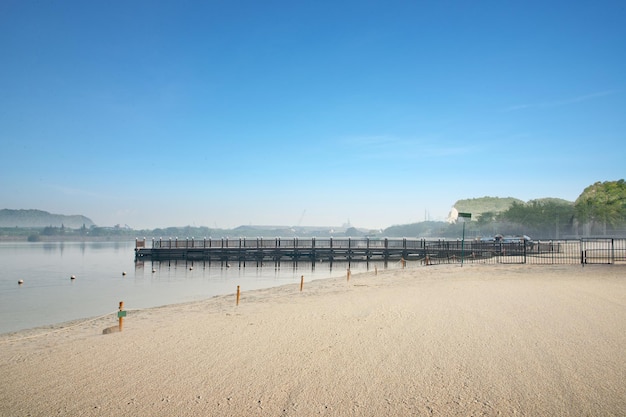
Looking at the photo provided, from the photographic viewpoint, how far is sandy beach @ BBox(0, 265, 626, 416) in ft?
22.7

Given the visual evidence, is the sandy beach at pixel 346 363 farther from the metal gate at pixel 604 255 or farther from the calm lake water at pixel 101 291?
the metal gate at pixel 604 255

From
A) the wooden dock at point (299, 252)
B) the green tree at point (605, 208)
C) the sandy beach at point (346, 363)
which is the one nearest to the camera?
the sandy beach at point (346, 363)

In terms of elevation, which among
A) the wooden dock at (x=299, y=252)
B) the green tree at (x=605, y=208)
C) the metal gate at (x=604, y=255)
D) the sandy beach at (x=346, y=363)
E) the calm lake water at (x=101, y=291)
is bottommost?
the calm lake water at (x=101, y=291)

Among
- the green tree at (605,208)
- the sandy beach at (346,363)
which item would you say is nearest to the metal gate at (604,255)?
the sandy beach at (346,363)

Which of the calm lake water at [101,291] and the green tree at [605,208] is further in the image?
the green tree at [605,208]

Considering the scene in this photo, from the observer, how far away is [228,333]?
1243cm

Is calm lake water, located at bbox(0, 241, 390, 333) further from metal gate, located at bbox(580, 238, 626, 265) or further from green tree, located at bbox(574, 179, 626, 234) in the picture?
green tree, located at bbox(574, 179, 626, 234)

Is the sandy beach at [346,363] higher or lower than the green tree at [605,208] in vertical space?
lower

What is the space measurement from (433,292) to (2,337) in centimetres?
1861

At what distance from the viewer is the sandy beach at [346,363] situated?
691cm

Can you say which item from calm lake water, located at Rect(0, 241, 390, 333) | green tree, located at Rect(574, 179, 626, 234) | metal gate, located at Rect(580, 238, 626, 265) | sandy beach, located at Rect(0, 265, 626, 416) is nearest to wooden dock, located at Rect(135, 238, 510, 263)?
calm lake water, located at Rect(0, 241, 390, 333)

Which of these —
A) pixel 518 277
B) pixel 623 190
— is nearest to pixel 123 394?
pixel 518 277

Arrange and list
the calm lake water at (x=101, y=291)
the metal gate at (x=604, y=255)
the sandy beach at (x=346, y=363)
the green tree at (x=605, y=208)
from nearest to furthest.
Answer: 1. the sandy beach at (x=346, y=363)
2. the calm lake water at (x=101, y=291)
3. the metal gate at (x=604, y=255)
4. the green tree at (x=605, y=208)

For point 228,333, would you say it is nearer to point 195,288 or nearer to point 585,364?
point 585,364
